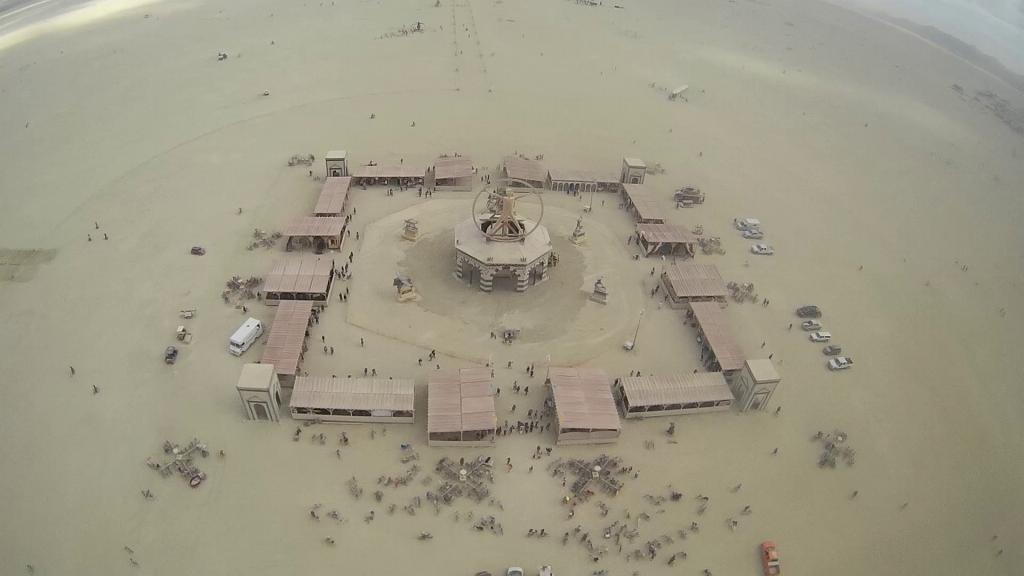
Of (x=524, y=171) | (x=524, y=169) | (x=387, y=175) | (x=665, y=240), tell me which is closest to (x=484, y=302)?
(x=665, y=240)

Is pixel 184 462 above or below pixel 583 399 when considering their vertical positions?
below

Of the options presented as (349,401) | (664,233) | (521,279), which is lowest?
(349,401)

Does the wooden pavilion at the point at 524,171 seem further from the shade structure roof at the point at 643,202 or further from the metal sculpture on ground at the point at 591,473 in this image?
the metal sculpture on ground at the point at 591,473

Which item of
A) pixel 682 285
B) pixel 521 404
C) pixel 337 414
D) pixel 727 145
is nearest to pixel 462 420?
pixel 521 404

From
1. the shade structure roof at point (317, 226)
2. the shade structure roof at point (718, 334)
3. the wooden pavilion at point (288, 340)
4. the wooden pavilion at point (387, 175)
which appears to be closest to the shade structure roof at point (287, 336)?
the wooden pavilion at point (288, 340)

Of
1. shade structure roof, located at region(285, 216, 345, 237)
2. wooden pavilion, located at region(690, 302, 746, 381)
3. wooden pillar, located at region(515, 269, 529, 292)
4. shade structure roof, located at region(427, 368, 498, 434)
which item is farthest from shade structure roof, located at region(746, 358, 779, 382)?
shade structure roof, located at region(285, 216, 345, 237)

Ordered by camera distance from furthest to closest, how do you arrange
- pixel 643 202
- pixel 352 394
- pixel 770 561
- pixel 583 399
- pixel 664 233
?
pixel 643 202 < pixel 664 233 < pixel 583 399 < pixel 352 394 < pixel 770 561

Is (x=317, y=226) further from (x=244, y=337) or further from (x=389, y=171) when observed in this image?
(x=244, y=337)
